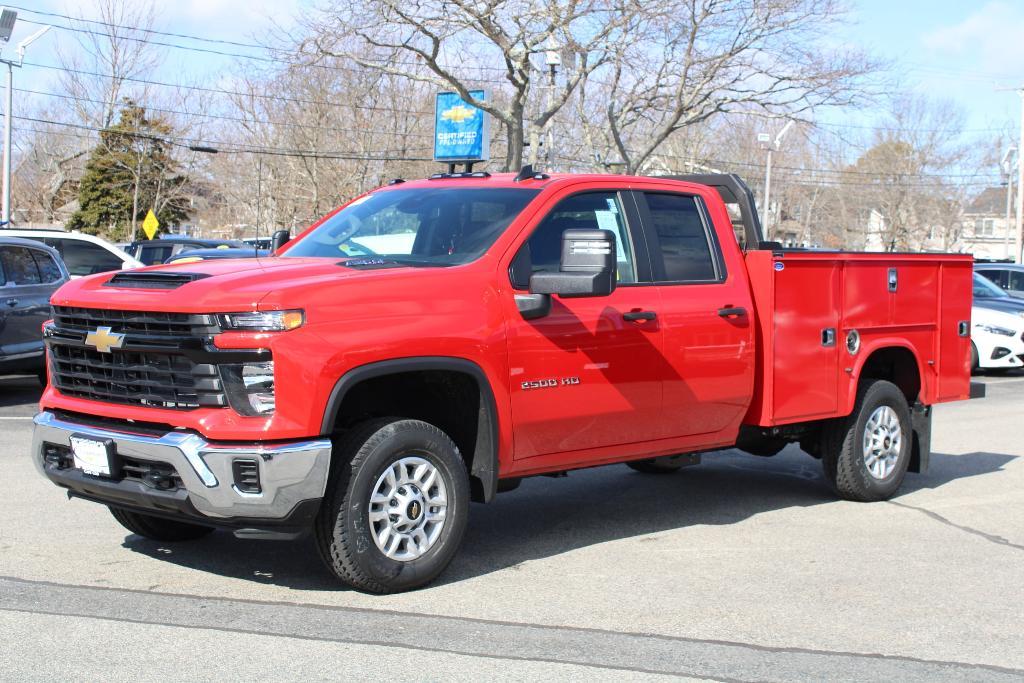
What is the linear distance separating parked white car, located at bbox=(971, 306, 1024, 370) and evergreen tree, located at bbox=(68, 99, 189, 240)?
41142mm

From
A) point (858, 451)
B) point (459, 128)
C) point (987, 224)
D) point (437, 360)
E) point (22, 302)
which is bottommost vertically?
point (858, 451)

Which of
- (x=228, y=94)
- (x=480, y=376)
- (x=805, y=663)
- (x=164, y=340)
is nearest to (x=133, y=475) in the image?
(x=164, y=340)

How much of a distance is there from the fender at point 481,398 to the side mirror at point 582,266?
564 millimetres

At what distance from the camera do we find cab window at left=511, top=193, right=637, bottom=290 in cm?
619

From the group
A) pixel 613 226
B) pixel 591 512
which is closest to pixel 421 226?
pixel 613 226

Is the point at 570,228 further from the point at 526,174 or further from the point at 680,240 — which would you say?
the point at 680,240

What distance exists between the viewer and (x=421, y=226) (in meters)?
6.63

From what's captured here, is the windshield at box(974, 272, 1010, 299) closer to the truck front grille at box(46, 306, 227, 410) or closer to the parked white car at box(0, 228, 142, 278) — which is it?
the parked white car at box(0, 228, 142, 278)

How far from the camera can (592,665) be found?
4.71m

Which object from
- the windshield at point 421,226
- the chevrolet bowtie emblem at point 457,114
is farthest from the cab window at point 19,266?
the chevrolet bowtie emblem at point 457,114

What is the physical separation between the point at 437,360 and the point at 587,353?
39.6 inches

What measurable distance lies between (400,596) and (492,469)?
770 millimetres

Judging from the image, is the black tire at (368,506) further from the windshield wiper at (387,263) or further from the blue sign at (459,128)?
the blue sign at (459,128)

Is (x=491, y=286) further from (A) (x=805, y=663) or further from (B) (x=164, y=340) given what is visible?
(A) (x=805, y=663)
